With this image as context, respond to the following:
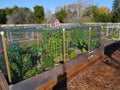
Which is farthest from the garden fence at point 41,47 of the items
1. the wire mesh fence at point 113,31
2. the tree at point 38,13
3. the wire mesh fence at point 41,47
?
the tree at point 38,13

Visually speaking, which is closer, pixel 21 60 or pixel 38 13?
pixel 21 60

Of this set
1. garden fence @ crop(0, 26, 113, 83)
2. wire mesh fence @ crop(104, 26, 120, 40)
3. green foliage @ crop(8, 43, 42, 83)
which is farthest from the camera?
wire mesh fence @ crop(104, 26, 120, 40)

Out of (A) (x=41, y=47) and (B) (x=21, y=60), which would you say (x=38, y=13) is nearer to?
(A) (x=41, y=47)

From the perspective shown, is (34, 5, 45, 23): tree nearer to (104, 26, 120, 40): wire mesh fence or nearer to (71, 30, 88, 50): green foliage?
(104, 26, 120, 40): wire mesh fence

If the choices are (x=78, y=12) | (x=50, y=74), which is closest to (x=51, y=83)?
(x=50, y=74)

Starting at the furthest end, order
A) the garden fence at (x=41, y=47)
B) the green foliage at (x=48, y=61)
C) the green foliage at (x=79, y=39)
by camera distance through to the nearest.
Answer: the green foliage at (x=79, y=39)
the green foliage at (x=48, y=61)
the garden fence at (x=41, y=47)

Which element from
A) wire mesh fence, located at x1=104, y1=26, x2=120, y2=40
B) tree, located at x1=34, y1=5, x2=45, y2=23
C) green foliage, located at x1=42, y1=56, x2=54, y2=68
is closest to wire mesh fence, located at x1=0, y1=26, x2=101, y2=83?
green foliage, located at x1=42, y1=56, x2=54, y2=68

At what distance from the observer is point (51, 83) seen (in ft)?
15.7

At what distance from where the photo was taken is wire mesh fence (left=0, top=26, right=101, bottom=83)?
4828 millimetres

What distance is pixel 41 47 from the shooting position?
6.00 meters

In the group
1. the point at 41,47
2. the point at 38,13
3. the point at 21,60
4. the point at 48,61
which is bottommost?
the point at 48,61

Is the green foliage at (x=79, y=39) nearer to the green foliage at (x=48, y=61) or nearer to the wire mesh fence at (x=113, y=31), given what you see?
the green foliage at (x=48, y=61)

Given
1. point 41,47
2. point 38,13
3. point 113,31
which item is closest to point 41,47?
point 41,47

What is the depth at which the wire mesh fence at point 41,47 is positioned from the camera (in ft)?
15.8
